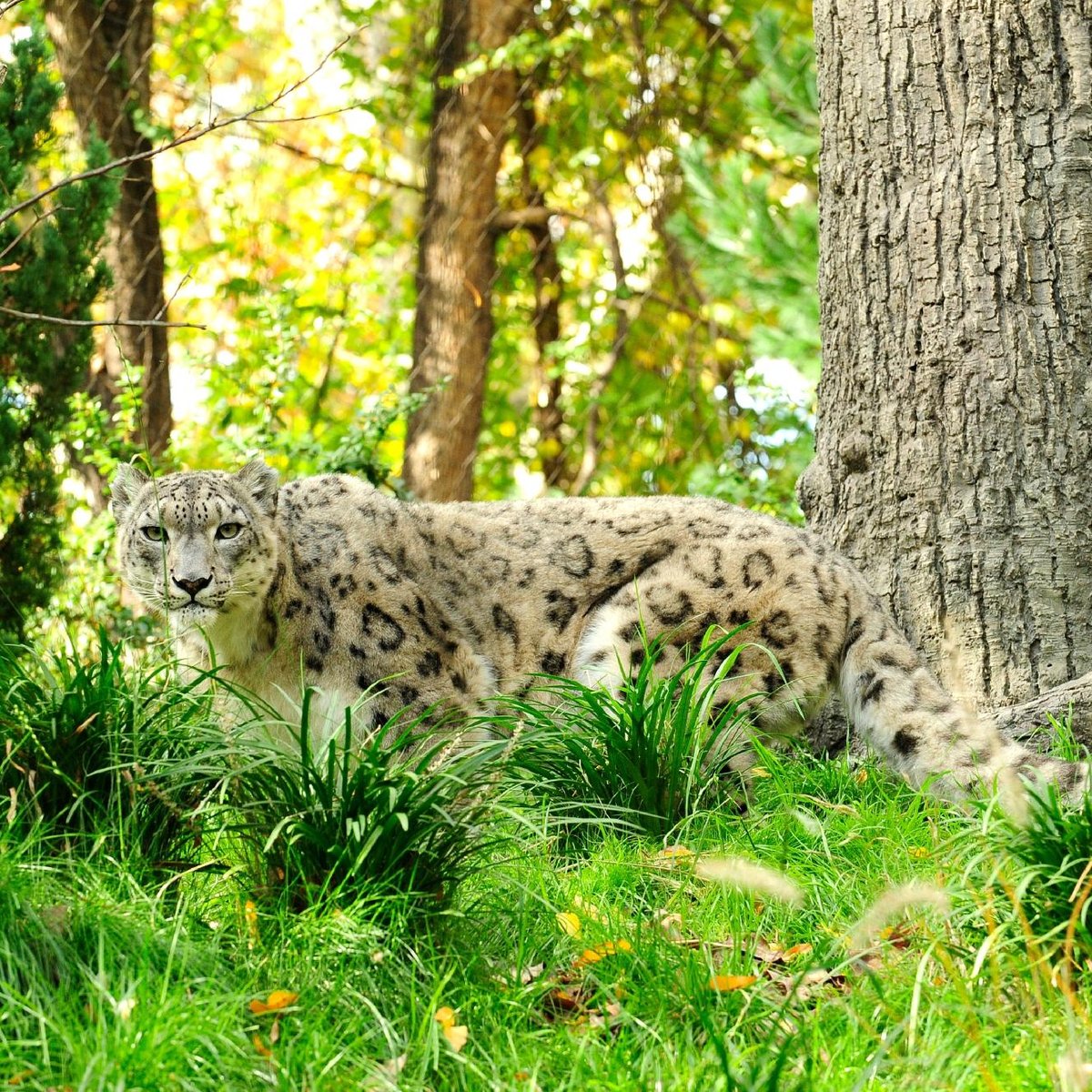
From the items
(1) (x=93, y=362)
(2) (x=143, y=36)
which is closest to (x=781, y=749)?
(1) (x=93, y=362)

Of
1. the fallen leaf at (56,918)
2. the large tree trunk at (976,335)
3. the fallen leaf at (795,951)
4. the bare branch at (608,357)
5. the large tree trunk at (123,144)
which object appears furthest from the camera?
the bare branch at (608,357)

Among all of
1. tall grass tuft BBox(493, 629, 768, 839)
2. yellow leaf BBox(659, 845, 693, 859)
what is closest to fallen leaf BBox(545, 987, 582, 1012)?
yellow leaf BBox(659, 845, 693, 859)

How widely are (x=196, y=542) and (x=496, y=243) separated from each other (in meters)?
5.70

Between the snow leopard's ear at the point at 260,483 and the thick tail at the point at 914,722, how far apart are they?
213cm

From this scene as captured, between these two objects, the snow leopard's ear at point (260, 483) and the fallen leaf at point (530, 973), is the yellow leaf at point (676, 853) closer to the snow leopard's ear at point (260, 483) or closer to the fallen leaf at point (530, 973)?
the fallen leaf at point (530, 973)

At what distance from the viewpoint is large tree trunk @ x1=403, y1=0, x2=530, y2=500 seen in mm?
9336

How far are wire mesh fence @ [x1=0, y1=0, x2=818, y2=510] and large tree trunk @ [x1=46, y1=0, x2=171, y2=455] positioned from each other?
0.02 metres

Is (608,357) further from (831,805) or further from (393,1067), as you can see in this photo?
(393,1067)

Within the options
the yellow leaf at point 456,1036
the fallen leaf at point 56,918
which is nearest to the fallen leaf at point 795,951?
the yellow leaf at point 456,1036

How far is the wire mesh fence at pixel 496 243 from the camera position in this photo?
8.26 metres

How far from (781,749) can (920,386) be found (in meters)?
1.42

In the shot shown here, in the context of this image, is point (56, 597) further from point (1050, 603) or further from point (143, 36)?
point (1050, 603)

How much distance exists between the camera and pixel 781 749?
527 centimetres

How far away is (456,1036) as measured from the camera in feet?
9.72
